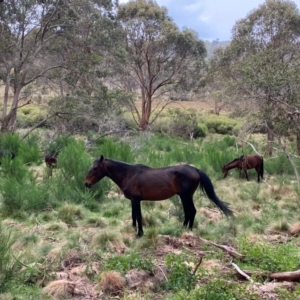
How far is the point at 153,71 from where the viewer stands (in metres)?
26.7

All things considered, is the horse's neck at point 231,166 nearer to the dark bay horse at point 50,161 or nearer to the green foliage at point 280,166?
the green foliage at point 280,166

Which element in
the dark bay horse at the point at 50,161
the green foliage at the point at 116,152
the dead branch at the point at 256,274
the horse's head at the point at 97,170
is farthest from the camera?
the dark bay horse at the point at 50,161

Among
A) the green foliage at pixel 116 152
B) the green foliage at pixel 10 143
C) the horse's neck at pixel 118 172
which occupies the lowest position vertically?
the horse's neck at pixel 118 172

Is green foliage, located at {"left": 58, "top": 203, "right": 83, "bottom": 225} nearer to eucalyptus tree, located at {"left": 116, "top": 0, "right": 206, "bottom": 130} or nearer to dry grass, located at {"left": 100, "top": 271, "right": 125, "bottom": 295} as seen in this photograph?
dry grass, located at {"left": 100, "top": 271, "right": 125, "bottom": 295}

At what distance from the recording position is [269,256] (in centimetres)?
474

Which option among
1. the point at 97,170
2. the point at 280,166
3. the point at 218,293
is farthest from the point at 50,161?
the point at 218,293

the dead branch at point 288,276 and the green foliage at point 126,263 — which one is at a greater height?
the green foliage at point 126,263

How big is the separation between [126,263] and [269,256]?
63.2 inches

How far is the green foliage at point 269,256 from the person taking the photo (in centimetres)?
458

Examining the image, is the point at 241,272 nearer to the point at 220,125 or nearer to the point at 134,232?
the point at 134,232

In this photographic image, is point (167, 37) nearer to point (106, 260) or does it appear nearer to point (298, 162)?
point (298, 162)

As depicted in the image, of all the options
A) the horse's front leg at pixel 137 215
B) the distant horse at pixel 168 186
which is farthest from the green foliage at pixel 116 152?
the horse's front leg at pixel 137 215

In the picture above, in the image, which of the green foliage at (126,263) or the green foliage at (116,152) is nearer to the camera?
the green foliage at (126,263)

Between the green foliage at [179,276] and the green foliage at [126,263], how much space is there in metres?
0.23
